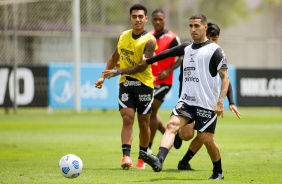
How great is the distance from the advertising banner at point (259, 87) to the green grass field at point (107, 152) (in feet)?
15.0

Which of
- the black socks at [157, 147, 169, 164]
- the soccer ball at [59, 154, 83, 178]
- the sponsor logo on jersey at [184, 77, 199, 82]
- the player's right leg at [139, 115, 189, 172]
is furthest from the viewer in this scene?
the sponsor logo on jersey at [184, 77, 199, 82]

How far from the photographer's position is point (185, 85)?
7473 mm

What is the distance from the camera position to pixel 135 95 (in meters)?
8.70

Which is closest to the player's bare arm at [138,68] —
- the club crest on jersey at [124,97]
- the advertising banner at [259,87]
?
the club crest on jersey at [124,97]

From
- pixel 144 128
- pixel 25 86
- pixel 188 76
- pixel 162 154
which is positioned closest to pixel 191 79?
pixel 188 76

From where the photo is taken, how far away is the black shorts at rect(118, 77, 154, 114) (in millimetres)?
8664

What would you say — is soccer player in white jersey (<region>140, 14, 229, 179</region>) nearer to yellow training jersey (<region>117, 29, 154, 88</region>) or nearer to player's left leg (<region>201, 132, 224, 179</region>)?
player's left leg (<region>201, 132, 224, 179</region>)

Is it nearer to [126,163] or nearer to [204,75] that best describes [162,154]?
[204,75]

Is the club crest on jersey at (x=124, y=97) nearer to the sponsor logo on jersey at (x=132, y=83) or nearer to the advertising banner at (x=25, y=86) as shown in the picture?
the sponsor logo on jersey at (x=132, y=83)

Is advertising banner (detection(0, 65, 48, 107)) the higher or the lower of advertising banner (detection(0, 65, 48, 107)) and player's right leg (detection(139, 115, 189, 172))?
the lower

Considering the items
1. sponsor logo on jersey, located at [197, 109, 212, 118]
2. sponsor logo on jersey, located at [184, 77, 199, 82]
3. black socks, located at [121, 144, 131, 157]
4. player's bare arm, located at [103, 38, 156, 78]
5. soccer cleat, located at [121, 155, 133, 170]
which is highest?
player's bare arm, located at [103, 38, 156, 78]

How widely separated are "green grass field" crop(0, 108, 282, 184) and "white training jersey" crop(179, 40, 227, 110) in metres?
1.02

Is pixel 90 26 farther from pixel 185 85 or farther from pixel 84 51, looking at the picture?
pixel 185 85

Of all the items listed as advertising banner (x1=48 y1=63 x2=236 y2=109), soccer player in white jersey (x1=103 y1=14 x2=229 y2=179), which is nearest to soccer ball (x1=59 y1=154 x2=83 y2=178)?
soccer player in white jersey (x1=103 y1=14 x2=229 y2=179)
